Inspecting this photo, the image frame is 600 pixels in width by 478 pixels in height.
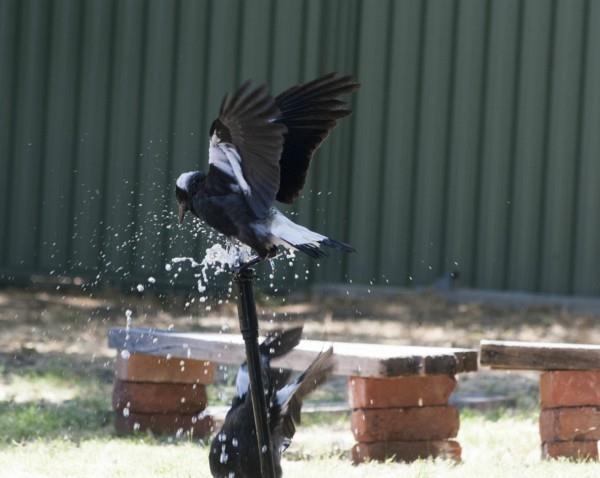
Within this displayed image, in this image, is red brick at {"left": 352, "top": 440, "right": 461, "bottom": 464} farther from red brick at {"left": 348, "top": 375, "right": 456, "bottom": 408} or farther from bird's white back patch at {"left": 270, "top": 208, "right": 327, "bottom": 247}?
bird's white back patch at {"left": 270, "top": 208, "right": 327, "bottom": 247}

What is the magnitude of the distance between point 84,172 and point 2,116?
0.93 m

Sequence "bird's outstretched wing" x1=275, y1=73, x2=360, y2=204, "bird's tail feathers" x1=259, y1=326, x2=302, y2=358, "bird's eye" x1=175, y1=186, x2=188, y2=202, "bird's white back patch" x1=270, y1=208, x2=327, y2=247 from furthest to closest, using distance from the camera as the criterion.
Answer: "bird's tail feathers" x1=259, y1=326, x2=302, y2=358, "bird's outstretched wing" x1=275, y1=73, x2=360, y2=204, "bird's eye" x1=175, y1=186, x2=188, y2=202, "bird's white back patch" x1=270, y1=208, x2=327, y2=247

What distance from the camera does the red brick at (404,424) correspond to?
5684 mm

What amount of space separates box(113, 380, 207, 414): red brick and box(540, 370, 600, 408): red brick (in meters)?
1.79

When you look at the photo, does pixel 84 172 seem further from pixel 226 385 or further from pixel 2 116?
pixel 226 385

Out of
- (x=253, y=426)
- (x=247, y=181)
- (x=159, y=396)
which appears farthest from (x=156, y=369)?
(x=247, y=181)

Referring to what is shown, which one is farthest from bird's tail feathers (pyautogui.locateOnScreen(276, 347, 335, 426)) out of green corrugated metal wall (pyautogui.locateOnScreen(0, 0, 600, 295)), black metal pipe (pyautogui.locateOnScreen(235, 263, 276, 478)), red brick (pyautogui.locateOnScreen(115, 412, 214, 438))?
green corrugated metal wall (pyautogui.locateOnScreen(0, 0, 600, 295))

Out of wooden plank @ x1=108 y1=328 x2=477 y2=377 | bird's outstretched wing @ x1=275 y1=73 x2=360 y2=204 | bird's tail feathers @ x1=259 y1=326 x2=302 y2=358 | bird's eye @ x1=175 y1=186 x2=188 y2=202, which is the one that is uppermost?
bird's outstretched wing @ x1=275 y1=73 x2=360 y2=204

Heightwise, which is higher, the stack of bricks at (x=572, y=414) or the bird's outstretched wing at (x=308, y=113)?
the bird's outstretched wing at (x=308, y=113)

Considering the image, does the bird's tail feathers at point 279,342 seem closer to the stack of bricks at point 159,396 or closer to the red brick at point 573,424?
the red brick at point 573,424

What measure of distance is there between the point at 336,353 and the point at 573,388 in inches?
41.2

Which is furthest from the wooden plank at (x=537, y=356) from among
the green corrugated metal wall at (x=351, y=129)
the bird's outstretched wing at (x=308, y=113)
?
the green corrugated metal wall at (x=351, y=129)

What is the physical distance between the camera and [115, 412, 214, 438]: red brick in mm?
6426

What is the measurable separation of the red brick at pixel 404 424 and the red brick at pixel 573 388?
437 millimetres
